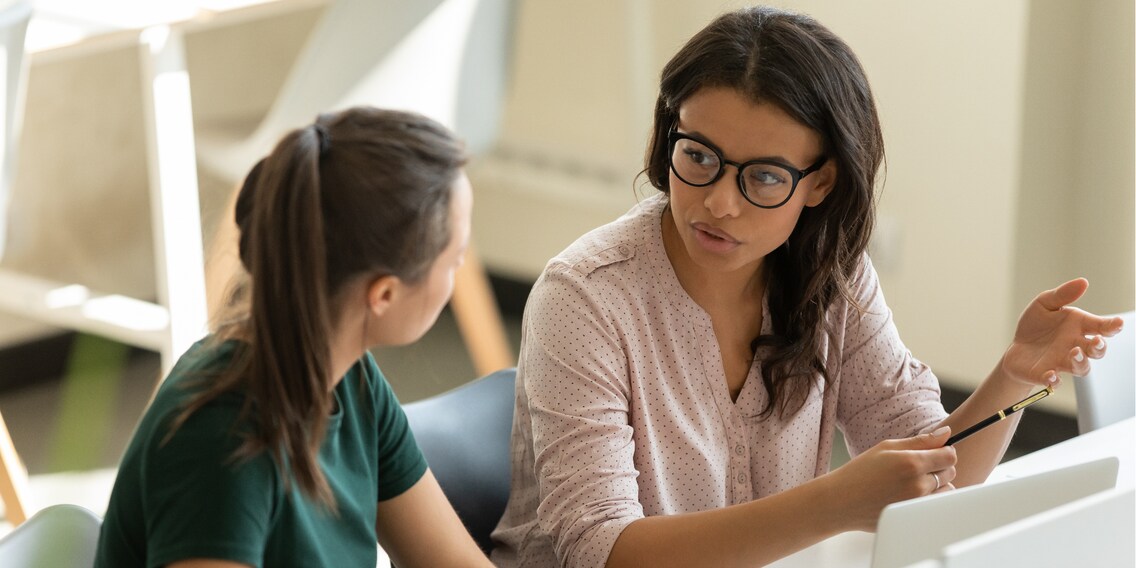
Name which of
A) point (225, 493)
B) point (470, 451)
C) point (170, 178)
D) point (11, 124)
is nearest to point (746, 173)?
point (470, 451)

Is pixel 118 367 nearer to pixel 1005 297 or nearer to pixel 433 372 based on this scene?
pixel 433 372

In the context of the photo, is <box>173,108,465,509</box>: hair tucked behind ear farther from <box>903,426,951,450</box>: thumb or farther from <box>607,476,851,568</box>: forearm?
<box>903,426,951,450</box>: thumb

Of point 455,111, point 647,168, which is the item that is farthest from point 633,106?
point 647,168

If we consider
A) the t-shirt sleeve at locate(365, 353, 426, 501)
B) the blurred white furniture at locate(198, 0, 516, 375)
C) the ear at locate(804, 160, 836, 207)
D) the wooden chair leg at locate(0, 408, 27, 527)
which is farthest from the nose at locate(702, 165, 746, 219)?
the wooden chair leg at locate(0, 408, 27, 527)

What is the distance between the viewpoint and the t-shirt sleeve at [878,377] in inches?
59.8

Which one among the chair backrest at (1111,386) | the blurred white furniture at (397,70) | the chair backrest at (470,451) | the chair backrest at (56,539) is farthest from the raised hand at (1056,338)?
the blurred white furniture at (397,70)

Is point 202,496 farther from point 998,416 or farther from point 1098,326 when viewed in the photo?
point 1098,326

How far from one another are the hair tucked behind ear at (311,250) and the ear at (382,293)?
10 mm

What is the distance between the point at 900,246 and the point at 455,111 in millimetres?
1016

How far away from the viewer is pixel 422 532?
127 centimetres

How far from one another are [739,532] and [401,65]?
5.22 ft

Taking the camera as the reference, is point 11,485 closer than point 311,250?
No

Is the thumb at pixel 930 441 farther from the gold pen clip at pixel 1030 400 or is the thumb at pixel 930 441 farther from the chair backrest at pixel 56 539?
the chair backrest at pixel 56 539

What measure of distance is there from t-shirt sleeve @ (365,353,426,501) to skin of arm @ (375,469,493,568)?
1 centimetres
